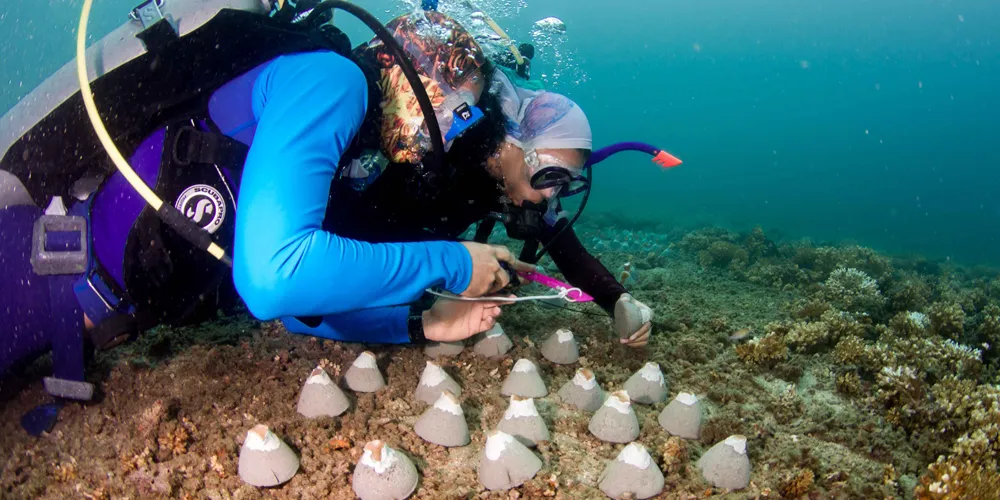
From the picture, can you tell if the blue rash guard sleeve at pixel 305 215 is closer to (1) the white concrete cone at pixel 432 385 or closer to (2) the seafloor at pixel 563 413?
(1) the white concrete cone at pixel 432 385

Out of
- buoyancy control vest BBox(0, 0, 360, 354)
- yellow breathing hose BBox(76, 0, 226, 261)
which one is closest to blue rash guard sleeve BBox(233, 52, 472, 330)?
buoyancy control vest BBox(0, 0, 360, 354)

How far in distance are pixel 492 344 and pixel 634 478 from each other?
5.25 feet

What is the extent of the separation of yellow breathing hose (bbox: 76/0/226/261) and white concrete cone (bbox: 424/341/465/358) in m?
1.73

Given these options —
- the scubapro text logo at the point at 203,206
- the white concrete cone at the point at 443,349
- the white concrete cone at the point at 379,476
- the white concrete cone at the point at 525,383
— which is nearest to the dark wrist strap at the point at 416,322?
the white concrete cone at the point at 443,349

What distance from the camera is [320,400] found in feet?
9.37

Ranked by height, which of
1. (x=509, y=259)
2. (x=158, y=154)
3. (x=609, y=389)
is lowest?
(x=609, y=389)

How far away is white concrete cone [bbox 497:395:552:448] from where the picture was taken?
2684mm

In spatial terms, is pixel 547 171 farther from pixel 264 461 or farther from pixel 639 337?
pixel 264 461

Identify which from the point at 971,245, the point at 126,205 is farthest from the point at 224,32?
the point at 971,245

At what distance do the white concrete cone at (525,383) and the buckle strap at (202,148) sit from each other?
2.16m

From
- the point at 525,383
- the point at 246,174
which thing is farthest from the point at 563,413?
the point at 246,174

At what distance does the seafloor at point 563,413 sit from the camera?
8.16 feet

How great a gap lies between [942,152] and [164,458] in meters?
140

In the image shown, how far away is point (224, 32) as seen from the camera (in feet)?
8.38
